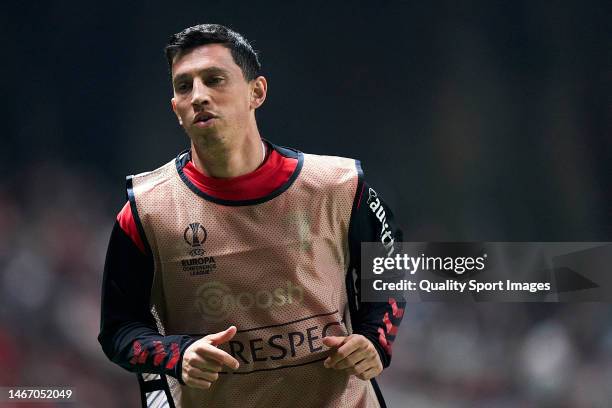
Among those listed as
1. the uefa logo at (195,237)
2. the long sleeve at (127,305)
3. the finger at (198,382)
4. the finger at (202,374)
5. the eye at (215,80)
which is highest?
the eye at (215,80)

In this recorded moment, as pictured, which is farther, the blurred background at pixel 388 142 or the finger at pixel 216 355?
the blurred background at pixel 388 142

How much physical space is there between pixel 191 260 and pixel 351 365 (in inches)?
16.7

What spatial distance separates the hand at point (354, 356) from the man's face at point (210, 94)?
0.51 metres

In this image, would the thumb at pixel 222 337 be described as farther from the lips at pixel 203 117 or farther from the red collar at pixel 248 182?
the lips at pixel 203 117

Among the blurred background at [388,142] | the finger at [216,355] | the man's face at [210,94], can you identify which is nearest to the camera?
the finger at [216,355]

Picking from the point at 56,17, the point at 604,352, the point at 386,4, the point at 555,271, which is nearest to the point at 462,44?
the point at 386,4

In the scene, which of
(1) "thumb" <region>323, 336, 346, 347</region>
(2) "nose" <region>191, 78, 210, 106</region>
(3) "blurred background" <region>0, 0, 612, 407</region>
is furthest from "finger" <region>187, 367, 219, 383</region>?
(3) "blurred background" <region>0, 0, 612, 407</region>

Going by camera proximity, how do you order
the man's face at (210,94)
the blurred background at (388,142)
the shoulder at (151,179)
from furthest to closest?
1. the blurred background at (388,142)
2. the shoulder at (151,179)
3. the man's face at (210,94)

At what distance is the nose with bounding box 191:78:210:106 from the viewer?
75.1 inches

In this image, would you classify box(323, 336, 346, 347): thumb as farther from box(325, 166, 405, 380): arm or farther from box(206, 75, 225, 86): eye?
box(206, 75, 225, 86): eye

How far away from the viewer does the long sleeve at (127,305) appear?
191 cm

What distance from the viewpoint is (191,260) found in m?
1.96

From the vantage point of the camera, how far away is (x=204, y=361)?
68.1 inches

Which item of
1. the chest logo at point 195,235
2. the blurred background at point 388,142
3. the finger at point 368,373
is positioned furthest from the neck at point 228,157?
the blurred background at point 388,142
